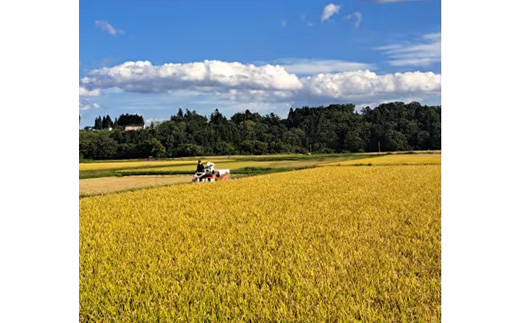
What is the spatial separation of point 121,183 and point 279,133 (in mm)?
5336

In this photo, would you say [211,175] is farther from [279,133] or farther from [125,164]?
[279,133]

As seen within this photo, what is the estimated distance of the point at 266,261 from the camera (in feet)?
17.0

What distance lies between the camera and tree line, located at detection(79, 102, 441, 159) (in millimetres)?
7039

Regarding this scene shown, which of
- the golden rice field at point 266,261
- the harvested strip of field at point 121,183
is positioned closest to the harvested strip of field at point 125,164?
the golden rice field at point 266,261

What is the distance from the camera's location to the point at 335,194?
32.4ft

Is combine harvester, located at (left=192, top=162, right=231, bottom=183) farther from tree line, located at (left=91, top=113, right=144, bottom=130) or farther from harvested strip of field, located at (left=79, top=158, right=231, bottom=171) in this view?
tree line, located at (left=91, top=113, right=144, bottom=130)

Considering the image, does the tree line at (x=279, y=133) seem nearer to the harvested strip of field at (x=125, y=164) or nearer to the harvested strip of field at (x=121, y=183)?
the harvested strip of field at (x=125, y=164)

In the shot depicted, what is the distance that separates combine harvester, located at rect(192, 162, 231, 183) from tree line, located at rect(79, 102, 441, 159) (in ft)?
9.07

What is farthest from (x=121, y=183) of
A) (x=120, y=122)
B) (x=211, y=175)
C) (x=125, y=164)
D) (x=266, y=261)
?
(x=266, y=261)
